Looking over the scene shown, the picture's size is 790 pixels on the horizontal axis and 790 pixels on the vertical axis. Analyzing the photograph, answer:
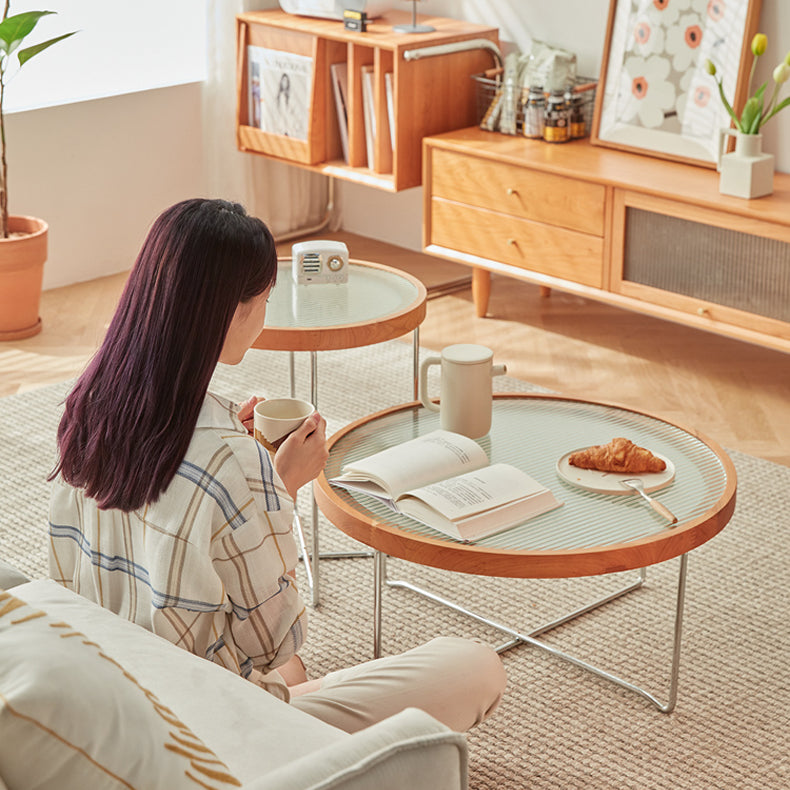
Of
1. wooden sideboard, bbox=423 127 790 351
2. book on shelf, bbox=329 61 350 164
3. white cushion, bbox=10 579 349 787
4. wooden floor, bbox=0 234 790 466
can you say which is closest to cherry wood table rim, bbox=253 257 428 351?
wooden floor, bbox=0 234 790 466

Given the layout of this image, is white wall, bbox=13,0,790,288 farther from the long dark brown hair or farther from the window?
the long dark brown hair

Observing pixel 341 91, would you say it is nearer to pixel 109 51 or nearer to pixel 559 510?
pixel 109 51

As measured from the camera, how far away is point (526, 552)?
174 cm

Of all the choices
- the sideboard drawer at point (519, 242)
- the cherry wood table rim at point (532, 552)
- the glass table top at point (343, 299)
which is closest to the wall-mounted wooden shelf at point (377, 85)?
the sideboard drawer at point (519, 242)

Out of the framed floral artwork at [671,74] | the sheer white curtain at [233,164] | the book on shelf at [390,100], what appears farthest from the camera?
the sheer white curtain at [233,164]

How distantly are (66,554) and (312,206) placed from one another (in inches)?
145

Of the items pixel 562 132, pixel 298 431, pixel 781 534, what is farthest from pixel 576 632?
pixel 562 132

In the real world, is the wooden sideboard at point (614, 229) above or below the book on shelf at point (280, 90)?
below

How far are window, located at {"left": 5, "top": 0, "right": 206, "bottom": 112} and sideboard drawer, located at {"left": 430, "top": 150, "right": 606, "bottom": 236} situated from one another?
4.11 feet

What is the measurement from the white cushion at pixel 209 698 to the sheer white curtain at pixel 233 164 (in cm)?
365

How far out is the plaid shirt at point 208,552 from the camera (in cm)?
133

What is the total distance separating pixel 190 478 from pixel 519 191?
2.57 metres

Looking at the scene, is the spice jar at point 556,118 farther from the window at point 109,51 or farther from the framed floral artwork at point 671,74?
the window at point 109,51

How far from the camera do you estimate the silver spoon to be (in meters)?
1.84
